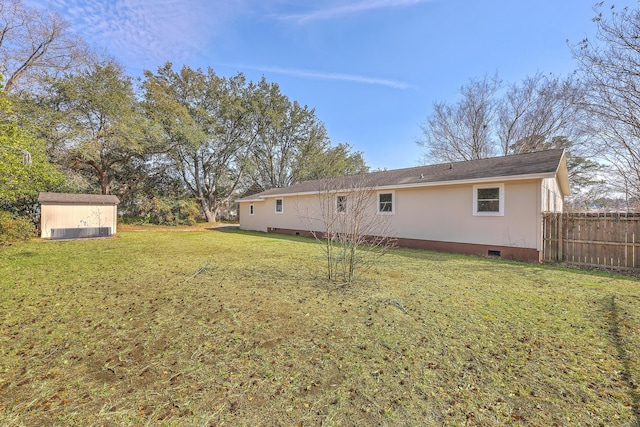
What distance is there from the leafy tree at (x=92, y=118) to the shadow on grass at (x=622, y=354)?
22.1 meters

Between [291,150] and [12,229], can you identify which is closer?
[12,229]

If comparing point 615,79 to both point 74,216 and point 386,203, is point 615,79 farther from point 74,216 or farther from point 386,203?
point 74,216

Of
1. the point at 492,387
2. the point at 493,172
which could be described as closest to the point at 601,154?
the point at 493,172

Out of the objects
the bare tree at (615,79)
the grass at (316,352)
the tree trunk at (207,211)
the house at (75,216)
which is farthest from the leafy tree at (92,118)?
the bare tree at (615,79)

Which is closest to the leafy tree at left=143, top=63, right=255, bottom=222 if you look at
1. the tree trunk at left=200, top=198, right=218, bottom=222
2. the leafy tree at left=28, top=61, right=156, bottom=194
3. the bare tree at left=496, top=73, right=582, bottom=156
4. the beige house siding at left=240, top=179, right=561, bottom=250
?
the tree trunk at left=200, top=198, right=218, bottom=222

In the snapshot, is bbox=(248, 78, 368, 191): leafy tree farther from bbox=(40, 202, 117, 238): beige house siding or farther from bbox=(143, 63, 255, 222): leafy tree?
bbox=(40, 202, 117, 238): beige house siding

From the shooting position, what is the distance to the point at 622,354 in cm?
266

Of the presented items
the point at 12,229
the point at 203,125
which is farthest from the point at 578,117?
the point at 203,125

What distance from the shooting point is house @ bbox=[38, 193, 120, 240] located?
11.7 m

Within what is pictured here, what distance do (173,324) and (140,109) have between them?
2175 cm

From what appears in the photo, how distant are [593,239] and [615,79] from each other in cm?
678

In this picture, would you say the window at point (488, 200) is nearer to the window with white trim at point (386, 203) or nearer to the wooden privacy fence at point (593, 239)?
the wooden privacy fence at point (593, 239)

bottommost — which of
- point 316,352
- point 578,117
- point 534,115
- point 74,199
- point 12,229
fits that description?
point 316,352

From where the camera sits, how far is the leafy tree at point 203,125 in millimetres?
20594
